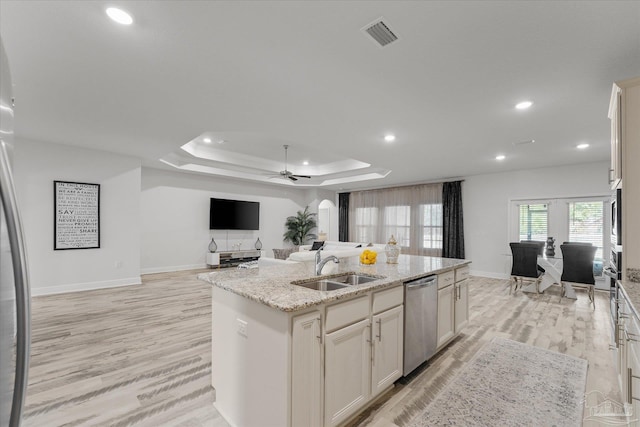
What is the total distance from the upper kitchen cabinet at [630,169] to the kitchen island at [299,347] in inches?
62.4

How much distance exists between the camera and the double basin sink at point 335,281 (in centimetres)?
223

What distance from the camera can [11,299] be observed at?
63 cm

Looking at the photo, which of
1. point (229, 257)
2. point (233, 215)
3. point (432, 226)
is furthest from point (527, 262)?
point (233, 215)

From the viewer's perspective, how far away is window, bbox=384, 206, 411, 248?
8.43m

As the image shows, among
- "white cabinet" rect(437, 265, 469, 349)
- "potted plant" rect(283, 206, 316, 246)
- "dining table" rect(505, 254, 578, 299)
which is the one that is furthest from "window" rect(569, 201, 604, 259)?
"potted plant" rect(283, 206, 316, 246)

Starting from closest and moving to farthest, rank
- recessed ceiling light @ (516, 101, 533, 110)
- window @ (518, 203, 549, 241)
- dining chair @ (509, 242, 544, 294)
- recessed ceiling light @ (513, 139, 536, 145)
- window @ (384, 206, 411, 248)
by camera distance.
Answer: recessed ceiling light @ (516, 101, 533, 110), recessed ceiling light @ (513, 139, 536, 145), dining chair @ (509, 242, 544, 294), window @ (518, 203, 549, 241), window @ (384, 206, 411, 248)

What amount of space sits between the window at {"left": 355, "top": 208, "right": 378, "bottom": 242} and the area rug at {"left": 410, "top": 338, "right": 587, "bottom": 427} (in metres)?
6.39

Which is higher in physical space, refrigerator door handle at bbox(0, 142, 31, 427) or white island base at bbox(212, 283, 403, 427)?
refrigerator door handle at bbox(0, 142, 31, 427)

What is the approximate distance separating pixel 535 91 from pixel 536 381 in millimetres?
2572

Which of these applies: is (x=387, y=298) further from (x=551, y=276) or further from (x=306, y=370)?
(x=551, y=276)

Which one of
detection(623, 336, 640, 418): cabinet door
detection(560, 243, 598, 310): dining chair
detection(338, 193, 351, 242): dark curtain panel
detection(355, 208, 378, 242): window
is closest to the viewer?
detection(623, 336, 640, 418): cabinet door

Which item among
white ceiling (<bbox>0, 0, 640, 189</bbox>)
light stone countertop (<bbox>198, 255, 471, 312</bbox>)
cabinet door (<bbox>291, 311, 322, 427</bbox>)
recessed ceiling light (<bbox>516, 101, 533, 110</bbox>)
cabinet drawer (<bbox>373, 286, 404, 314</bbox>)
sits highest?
white ceiling (<bbox>0, 0, 640, 189</bbox>)

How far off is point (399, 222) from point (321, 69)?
6800mm

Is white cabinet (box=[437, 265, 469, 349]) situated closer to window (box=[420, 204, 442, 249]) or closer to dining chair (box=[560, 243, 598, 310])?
dining chair (box=[560, 243, 598, 310])
